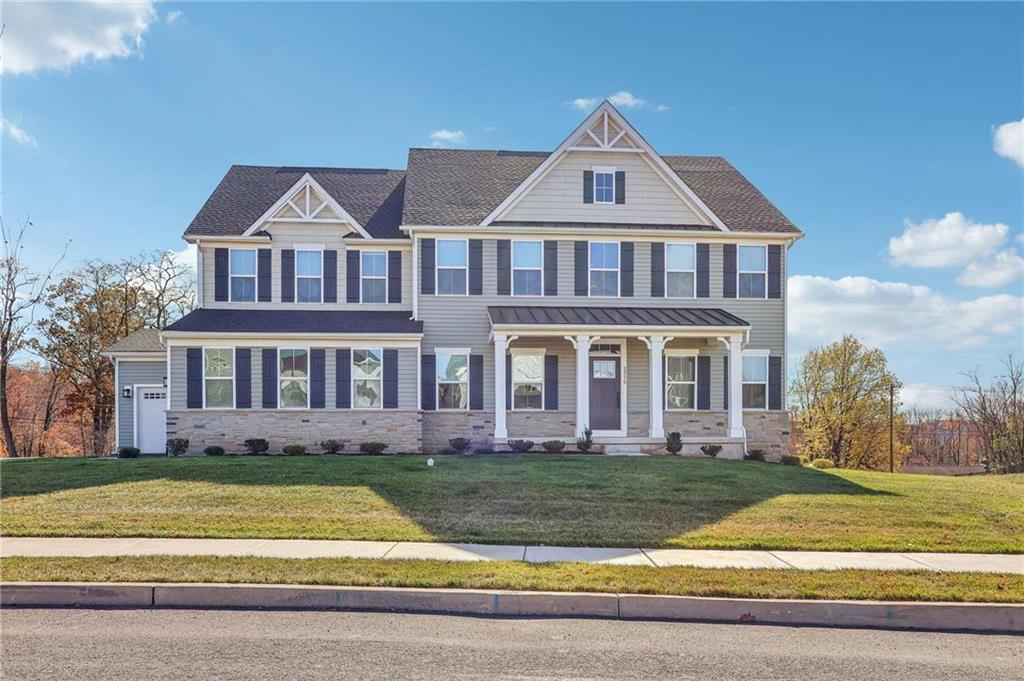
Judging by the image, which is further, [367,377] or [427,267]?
[427,267]

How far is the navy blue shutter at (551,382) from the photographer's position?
21.6m

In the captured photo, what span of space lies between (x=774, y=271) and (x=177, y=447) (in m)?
19.0

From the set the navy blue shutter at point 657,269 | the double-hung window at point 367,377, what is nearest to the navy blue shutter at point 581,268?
the navy blue shutter at point 657,269

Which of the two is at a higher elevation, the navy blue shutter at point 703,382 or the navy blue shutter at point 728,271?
the navy blue shutter at point 728,271

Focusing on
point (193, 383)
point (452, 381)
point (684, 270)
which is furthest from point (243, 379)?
point (684, 270)

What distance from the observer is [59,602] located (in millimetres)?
7180

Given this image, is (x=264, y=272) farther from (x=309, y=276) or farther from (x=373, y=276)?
(x=373, y=276)

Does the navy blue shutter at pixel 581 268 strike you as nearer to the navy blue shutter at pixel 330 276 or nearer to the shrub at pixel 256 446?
the navy blue shutter at pixel 330 276

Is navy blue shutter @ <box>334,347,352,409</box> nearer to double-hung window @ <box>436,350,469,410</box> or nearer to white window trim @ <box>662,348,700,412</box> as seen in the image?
double-hung window @ <box>436,350,469,410</box>

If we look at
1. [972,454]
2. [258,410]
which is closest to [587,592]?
[258,410]

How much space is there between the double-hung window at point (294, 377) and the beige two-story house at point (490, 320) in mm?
56

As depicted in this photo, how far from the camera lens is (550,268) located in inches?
871

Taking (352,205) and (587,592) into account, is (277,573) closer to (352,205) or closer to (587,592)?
(587,592)

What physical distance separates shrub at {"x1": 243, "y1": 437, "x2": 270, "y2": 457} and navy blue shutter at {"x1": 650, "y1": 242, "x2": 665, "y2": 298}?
1256cm
